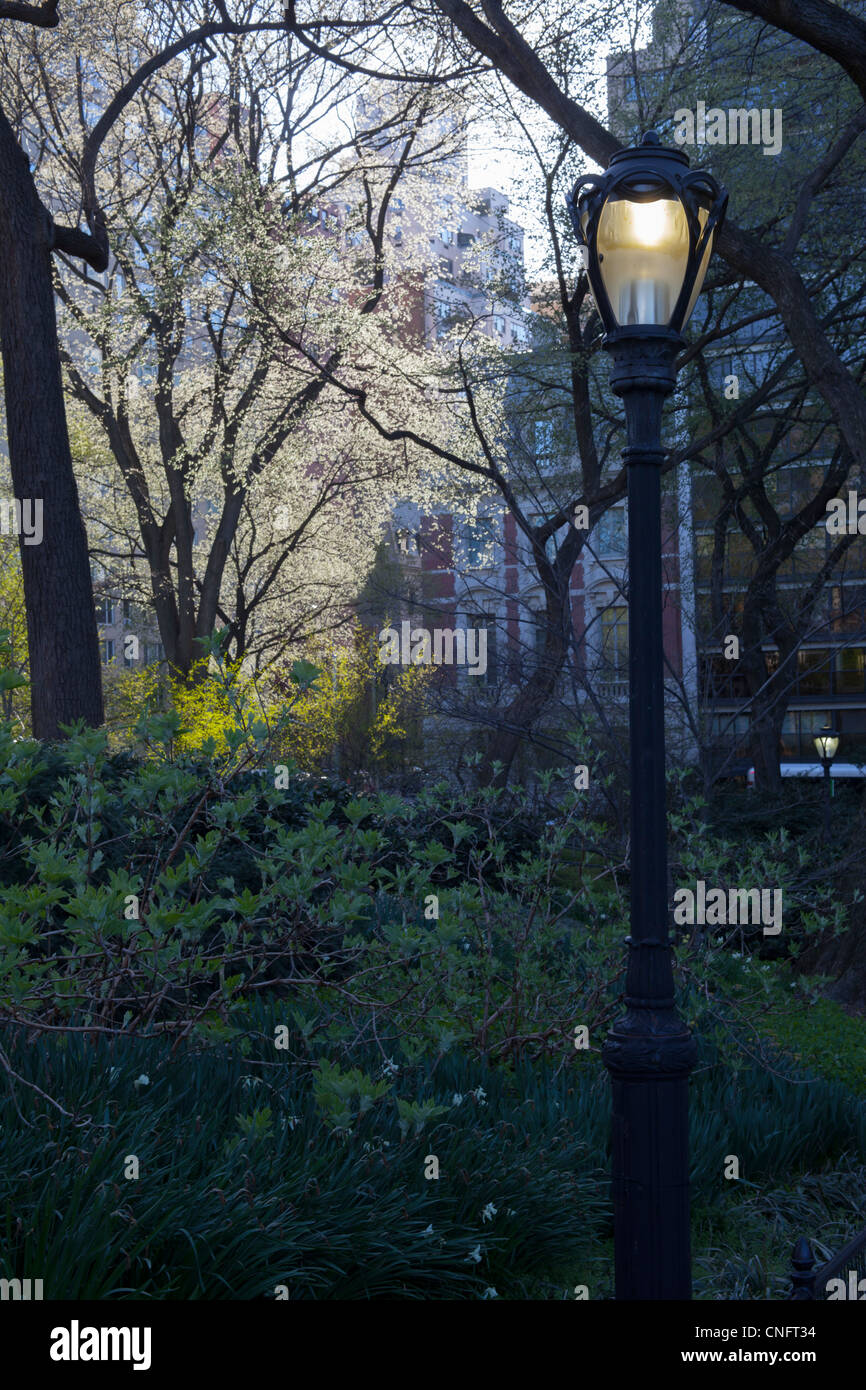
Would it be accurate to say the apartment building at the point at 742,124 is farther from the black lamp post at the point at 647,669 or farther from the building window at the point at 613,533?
the building window at the point at 613,533

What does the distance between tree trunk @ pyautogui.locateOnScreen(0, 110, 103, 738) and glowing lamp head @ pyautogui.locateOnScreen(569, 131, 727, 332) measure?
9491 millimetres

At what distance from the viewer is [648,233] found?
4109mm

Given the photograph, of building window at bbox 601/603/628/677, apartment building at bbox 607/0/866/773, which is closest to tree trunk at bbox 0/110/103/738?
building window at bbox 601/603/628/677

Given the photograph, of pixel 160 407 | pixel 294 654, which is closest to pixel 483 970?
pixel 160 407

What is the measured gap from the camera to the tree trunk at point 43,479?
502 inches

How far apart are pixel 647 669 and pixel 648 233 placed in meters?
1.48

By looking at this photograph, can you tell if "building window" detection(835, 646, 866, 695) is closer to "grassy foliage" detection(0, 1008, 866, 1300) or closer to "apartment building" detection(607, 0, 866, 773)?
"apartment building" detection(607, 0, 866, 773)

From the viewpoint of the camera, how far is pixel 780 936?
13914mm

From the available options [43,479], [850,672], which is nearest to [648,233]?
[43,479]

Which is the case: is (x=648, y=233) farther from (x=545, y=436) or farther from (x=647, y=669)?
(x=545, y=436)

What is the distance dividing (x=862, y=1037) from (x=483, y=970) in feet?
11.0

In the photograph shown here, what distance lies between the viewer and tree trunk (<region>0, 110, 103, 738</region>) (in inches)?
502

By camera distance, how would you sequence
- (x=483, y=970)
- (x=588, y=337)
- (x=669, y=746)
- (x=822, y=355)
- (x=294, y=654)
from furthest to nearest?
(x=294, y=654)
(x=588, y=337)
(x=669, y=746)
(x=822, y=355)
(x=483, y=970)
